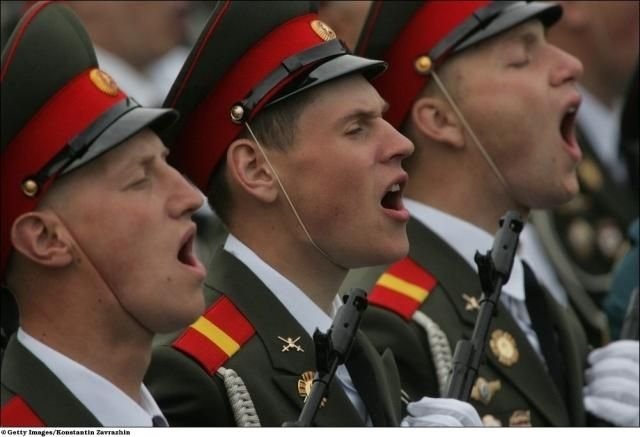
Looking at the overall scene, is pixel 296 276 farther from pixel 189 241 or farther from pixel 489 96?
pixel 489 96

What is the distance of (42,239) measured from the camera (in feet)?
22.6

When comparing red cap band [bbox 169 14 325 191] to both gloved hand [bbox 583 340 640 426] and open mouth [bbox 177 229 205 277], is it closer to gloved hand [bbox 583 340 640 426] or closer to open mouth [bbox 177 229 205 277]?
open mouth [bbox 177 229 205 277]

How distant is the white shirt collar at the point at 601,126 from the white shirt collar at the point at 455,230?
356cm

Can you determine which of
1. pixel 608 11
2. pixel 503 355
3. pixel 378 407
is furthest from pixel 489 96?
pixel 608 11

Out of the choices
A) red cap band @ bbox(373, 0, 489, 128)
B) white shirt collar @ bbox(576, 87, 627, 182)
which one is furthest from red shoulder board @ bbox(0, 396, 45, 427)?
white shirt collar @ bbox(576, 87, 627, 182)

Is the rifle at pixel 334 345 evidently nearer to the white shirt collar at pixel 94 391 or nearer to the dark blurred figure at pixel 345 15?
the white shirt collar at pixel 94 391

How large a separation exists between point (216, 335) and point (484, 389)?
1141mm

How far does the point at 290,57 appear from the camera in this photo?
725 centimetres

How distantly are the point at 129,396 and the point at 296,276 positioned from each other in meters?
0.70

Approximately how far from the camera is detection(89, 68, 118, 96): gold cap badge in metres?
7.04

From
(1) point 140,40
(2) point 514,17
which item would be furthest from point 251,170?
(1) point 140,40

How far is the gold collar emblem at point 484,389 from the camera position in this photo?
790 centimetres

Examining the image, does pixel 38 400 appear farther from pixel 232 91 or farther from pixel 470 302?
pixel 470 302

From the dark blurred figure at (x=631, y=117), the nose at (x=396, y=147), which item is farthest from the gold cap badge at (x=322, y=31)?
the dark blurred figure at (x=631, y=117)
